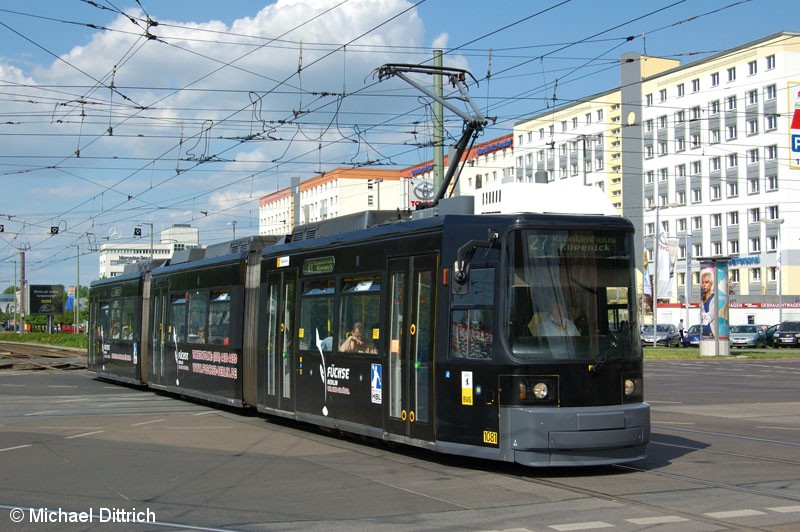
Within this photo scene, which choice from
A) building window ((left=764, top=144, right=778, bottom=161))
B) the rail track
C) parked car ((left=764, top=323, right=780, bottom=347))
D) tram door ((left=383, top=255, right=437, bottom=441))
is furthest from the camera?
building window ((left=764, top=144, right=778, bottom=161))

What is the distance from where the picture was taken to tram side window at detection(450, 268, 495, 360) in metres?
10.8

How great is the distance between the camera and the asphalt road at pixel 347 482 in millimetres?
8352

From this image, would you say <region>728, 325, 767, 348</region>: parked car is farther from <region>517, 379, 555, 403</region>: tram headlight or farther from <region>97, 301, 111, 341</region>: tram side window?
<region>517, 379, 555, 403</region>: tram headlight

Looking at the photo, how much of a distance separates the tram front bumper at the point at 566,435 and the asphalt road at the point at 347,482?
0.89ft

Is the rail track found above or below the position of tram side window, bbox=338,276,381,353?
below

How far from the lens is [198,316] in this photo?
20.6 metres

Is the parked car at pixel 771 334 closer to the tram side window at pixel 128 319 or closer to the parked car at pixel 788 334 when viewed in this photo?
the parked car at pixel 788 334

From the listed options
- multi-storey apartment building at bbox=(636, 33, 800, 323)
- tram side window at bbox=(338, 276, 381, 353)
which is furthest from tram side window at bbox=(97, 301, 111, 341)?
multi-storey apartment building at bbox=(636, 33, 800, 323)

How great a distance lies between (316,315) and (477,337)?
14.1 feet

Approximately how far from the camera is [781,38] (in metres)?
66.3

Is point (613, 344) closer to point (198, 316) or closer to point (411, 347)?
point (411, 347)

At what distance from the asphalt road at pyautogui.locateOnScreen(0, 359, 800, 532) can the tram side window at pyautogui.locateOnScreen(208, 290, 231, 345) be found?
1.83 meters

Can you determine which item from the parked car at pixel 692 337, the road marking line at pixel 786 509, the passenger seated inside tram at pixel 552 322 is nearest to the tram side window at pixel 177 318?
the passenger seated inside tram at pixel 552 322

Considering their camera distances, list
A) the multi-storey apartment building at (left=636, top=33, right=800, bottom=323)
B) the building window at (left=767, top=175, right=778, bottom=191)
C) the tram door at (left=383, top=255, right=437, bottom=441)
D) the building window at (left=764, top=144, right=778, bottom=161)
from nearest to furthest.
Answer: the tram door at (left=383, top=255, right=437, bottom=441)
the multi-storey apartment building at (left=636, top=33, right=800, bottom=323)
the building window at (left=764, top=144, right=778, bottom=161)
the building window at (left=767, top=175, right=778, bottom=191)
